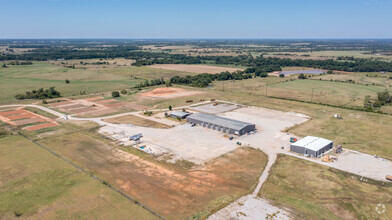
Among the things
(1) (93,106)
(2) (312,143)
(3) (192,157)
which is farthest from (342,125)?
(1) (93,106)

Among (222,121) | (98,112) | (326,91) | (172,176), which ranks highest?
(222,121)

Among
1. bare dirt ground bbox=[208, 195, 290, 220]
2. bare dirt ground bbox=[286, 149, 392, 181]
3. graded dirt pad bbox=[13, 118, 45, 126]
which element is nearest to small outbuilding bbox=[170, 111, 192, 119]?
bare dirt ground bbox=[286, 149, 392, 181]

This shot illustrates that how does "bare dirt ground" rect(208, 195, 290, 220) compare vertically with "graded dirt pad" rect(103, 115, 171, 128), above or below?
below

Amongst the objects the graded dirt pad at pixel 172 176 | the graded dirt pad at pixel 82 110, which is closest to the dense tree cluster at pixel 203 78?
the graded dirt pad at pixel 82 110

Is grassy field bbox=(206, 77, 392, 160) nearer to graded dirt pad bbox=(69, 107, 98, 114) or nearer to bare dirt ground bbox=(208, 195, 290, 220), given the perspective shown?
bare dirt ground bbox=(208, 195, 290, 220)

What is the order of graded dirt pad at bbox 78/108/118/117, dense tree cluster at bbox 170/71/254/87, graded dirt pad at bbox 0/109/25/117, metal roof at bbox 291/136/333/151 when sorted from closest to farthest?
metal roof at bbox 291/136/333/151 → graded dirt pad at bbox 78/108/118/117 → graded dirt pad at bbox 0/109/25/117 → dense tree cluster at bbox 170/71/254/87

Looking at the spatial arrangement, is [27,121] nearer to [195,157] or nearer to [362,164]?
[195,157]
